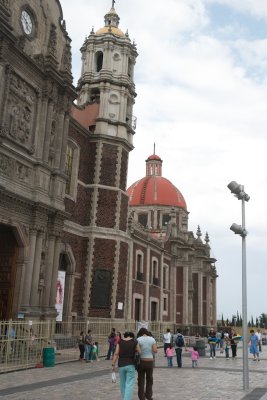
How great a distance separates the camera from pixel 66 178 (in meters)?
23.6

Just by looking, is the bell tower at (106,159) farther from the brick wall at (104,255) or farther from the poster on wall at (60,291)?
the poster on wall at (60,291)

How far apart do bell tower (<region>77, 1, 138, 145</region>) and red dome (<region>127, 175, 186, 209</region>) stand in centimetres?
2478

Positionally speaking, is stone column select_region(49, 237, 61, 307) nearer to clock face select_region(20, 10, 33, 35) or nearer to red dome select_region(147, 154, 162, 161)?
clock face select_region(20, 10, 33, 35)

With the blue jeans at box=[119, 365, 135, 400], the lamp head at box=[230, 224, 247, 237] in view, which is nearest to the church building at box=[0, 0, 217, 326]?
the lamp head at box=[230, 224, 247, 237]

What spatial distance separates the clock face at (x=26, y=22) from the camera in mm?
22294

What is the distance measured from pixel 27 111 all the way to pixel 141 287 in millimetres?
18683

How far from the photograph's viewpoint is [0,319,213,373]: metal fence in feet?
52.1

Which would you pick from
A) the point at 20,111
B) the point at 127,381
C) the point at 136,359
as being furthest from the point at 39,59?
the point at 127,381

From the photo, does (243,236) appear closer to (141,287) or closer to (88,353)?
(88,353)

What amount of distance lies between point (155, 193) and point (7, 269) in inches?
1437

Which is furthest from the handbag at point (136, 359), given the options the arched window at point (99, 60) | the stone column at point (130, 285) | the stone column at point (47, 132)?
the arched window at point (99, 60)

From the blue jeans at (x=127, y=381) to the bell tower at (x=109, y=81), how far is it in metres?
21.8

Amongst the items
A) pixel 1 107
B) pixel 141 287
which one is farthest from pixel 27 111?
pixel 141 287

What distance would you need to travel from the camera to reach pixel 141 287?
36.0 m
